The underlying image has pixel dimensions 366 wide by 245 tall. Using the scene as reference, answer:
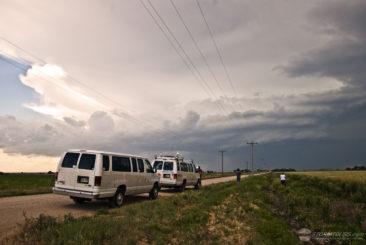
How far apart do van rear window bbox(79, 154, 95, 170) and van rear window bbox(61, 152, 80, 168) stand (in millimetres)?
278

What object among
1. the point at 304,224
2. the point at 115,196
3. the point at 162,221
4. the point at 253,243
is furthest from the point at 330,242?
the point at 115,196

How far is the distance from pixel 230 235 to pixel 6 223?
21.1ft

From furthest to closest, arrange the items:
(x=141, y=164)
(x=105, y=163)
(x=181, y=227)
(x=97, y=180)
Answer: (x=141, y=164) < (x=105, y=163) < (x=97, y=180) < (x=181, y=227)

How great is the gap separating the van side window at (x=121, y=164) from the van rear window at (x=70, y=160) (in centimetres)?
147

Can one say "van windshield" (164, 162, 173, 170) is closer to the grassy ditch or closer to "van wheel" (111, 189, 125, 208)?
the grassy ditch

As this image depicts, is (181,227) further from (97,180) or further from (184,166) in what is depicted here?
(184,166)

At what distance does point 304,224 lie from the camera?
35.6 ft

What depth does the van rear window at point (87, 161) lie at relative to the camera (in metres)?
10.6

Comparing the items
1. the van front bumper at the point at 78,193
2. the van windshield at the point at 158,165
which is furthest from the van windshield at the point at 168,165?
the van front bumper at the point at 78,193

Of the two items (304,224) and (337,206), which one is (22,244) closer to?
(304,224)

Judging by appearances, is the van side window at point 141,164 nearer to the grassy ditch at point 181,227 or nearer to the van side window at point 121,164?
the van side window at point 121,164

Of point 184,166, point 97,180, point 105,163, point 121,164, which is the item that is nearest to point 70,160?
point 105,163

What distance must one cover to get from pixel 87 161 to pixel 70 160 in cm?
82

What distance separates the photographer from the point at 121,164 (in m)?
12.0
